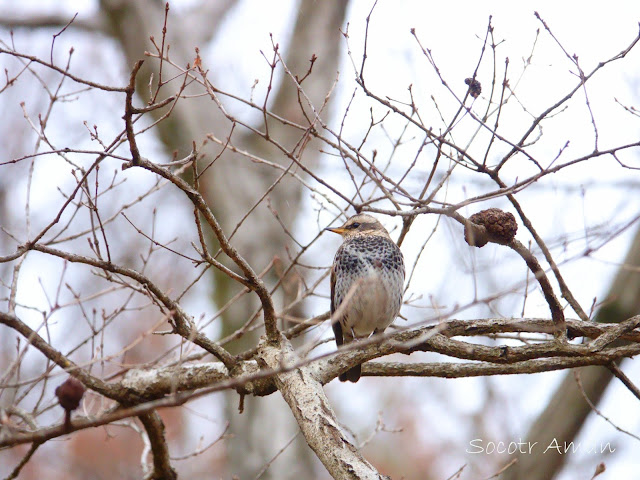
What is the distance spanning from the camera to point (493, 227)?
382 centimetres

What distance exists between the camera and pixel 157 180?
5.09 m

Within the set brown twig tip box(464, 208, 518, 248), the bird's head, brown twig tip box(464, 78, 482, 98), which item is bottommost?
brown twig tip box(464, 208, 518, 248)

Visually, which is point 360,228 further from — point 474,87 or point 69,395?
point 69,395

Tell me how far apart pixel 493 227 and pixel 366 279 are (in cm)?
164

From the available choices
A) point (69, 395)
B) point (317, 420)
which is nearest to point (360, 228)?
point (317, 420)

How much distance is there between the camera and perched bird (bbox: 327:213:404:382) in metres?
5.40

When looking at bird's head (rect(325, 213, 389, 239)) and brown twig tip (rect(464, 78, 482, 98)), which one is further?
bird's head (rect(325, 213, 389, 239))

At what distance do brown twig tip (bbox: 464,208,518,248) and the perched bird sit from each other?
146cm

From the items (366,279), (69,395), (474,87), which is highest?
(366,279)

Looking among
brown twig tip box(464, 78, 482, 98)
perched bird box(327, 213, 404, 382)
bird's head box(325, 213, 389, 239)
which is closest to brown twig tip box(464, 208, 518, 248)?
brown twig tip box(464, 78, 482, 98)

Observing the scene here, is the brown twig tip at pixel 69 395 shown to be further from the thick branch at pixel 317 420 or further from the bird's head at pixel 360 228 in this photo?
the bird's head at pixel 360 228

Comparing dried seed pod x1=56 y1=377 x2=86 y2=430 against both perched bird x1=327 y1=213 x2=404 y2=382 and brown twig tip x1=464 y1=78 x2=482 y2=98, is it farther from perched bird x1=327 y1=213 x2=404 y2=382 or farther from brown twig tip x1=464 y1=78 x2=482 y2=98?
perched bird x1=327 y1=213 x2=404 y2=382

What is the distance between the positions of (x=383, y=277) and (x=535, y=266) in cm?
166

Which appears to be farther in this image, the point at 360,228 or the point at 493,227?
the point at 360,228
